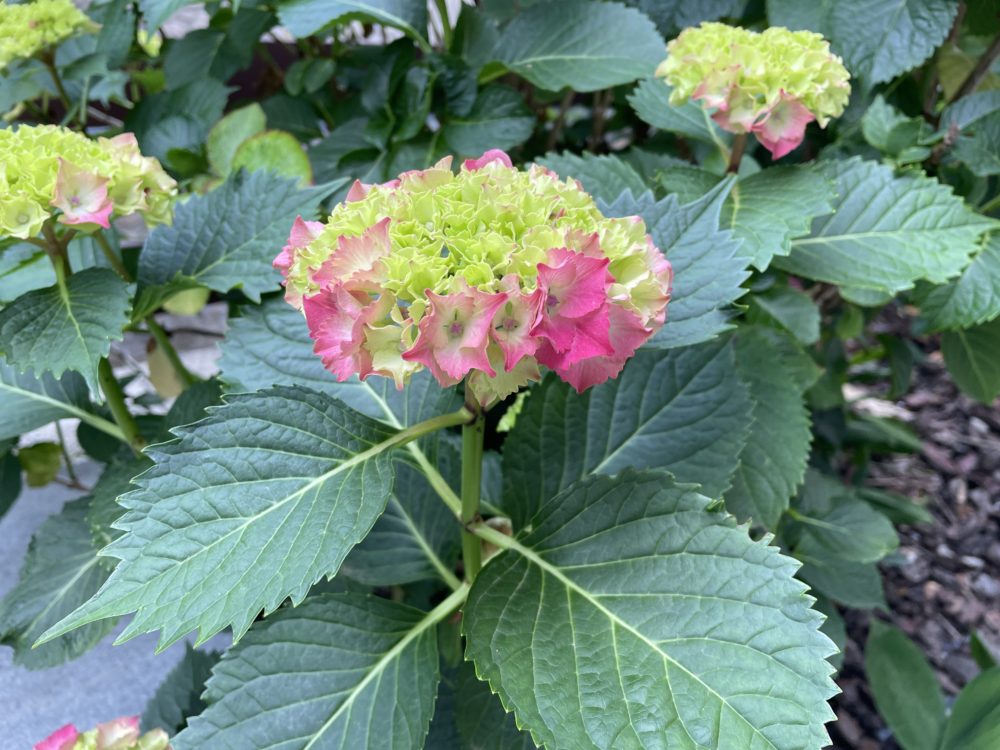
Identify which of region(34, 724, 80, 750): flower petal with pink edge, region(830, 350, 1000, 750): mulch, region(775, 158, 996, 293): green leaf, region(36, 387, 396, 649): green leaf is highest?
region(36, 387, 396, 649): green leaf

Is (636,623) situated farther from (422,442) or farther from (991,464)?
(991,464)

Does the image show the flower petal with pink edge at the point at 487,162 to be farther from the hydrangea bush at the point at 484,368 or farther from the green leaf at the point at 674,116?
the green leaf at the point at 674,116

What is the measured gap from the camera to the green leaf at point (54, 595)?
873 mm

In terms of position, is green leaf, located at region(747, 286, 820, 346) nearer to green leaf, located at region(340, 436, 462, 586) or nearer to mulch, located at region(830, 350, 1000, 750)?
green leaf, located at region(340, 436, 462, 586)

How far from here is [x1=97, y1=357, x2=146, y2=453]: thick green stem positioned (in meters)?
0.92

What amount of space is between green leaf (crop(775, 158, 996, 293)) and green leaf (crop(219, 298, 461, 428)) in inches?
18.4

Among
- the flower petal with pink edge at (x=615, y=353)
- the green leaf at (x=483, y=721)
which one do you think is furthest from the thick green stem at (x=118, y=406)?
the flower petal with pink edge at (x=615, y=353)

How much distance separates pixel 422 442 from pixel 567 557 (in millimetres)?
206

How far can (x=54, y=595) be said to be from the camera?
35.6 inches

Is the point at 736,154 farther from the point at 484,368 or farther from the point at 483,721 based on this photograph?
the point at 483,721

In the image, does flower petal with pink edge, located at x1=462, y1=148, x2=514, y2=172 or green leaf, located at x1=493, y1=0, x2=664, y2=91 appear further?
green leaf, located at x1=493, y1=0, x2=664, y2=91

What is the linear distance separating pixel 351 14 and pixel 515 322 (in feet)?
2.49

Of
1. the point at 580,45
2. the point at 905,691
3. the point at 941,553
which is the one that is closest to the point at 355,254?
the point at 580,45

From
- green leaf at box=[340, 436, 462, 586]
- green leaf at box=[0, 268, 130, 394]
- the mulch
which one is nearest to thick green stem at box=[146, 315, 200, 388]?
green leaf at box=[0, 268, 130, 394]
